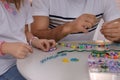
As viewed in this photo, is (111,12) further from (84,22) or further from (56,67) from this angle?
(56,67)

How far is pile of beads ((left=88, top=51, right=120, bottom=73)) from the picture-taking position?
68 cm

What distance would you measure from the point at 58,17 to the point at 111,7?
0.29m

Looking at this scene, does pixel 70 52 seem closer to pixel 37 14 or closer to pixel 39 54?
pixel 39 54

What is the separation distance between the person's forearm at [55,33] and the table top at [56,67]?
0.20m

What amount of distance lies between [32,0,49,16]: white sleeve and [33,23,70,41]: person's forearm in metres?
0.09

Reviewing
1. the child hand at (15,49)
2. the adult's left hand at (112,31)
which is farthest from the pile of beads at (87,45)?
the child hand at (15,49)

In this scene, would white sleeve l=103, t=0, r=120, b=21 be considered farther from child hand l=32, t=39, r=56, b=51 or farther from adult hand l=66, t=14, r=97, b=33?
child hand l=32, t=39, r=56, b=51

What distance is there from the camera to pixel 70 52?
2.91 feet

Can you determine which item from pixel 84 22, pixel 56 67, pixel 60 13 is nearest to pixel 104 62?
pixel 56 67

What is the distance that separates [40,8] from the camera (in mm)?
1186

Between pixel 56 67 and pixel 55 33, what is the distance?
15.7 inches

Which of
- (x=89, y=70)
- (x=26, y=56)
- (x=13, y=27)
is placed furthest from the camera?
(x=13, y=27)

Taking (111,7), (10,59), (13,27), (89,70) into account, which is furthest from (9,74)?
(111,7)

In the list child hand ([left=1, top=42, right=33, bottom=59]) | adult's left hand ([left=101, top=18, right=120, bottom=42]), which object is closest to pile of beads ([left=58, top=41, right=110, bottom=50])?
adult's left hand ([left=101, top=18, right=120, bottom=42])
